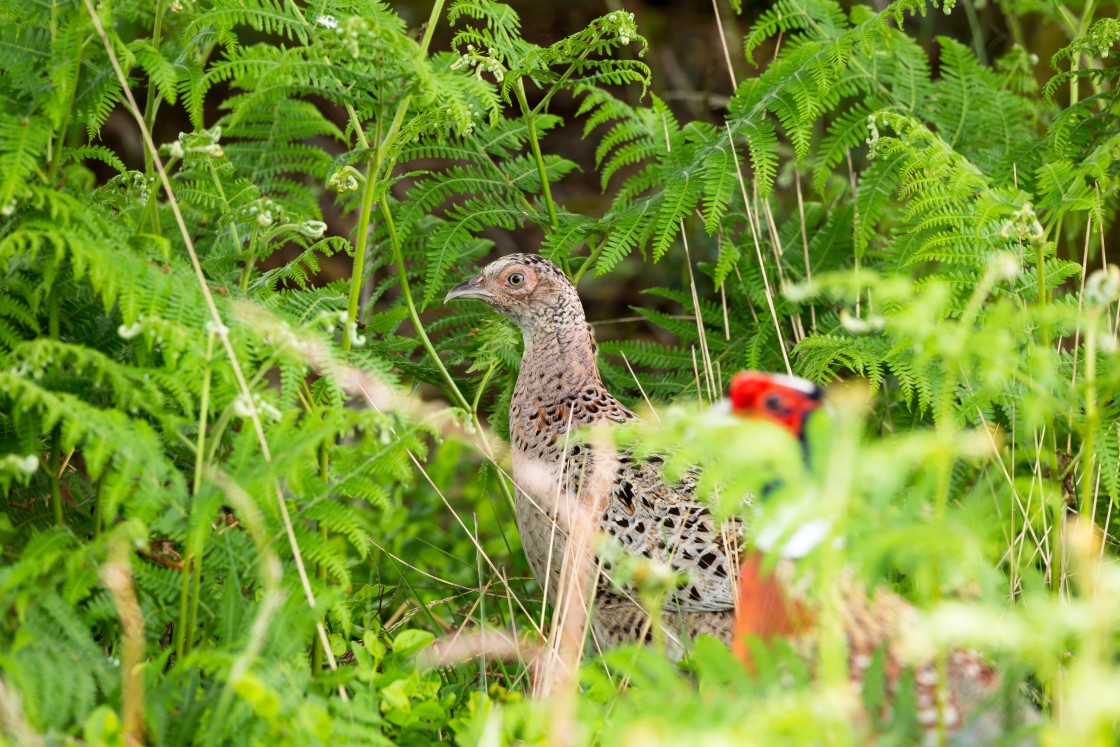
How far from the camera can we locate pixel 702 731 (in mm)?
1650

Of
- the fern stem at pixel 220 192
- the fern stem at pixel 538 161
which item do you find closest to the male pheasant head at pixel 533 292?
the fern stem at pixel 538 161

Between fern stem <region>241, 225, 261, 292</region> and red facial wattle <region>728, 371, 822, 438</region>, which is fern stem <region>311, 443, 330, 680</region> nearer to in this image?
fern stem <region>241, 225, 261, 292</region>

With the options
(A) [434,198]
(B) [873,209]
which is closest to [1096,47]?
(B) [873,209]

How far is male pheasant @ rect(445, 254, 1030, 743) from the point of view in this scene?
221cm

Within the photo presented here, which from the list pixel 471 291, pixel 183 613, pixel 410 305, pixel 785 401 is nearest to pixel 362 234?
pixel 410 305

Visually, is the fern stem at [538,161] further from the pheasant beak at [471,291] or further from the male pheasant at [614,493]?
the pheasant beak at [471,291]

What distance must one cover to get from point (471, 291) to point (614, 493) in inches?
45.4

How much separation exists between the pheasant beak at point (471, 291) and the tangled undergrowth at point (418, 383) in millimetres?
173

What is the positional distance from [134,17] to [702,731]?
265cm

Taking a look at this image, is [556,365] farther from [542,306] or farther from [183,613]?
[183,613]

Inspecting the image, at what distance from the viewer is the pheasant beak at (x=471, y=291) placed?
415 centimetres

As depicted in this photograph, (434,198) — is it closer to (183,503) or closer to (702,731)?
(183,503)

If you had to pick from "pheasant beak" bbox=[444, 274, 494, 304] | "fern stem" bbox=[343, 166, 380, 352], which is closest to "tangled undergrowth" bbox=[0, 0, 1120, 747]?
"fern stem" bbox=[343, 166, 380, 352]

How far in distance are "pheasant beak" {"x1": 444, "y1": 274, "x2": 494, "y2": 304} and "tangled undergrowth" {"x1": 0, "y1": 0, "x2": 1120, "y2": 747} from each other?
0.17 m
